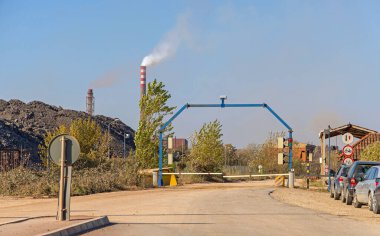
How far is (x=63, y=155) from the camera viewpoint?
14820mm

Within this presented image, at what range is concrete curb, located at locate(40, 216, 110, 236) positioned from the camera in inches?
485

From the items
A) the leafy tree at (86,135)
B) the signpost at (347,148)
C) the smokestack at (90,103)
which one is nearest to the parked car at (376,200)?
the signpost at (347,148)

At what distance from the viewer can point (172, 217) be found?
58.1 ft

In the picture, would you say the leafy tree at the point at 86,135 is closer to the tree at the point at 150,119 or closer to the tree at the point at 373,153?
the tree at the point at 150,119

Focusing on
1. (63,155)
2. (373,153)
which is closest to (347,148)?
(373,153)

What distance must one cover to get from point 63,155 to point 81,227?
1996 millimetres

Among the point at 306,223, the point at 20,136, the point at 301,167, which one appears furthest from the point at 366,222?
the point at 20,136

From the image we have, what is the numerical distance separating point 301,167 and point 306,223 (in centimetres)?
6363

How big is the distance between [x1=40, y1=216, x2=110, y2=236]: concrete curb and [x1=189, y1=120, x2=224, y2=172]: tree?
128 feet

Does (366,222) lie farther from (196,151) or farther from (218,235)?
(196,151)

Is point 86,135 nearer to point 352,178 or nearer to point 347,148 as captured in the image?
point 347,148

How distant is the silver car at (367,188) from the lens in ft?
66.2

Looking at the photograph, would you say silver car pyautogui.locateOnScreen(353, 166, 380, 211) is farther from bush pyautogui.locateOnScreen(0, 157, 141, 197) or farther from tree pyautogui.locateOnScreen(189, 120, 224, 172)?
tree pyautogui.locateOnScreen(189, 120, 224, 172)

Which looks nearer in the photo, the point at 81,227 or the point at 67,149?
the point at 81,227
